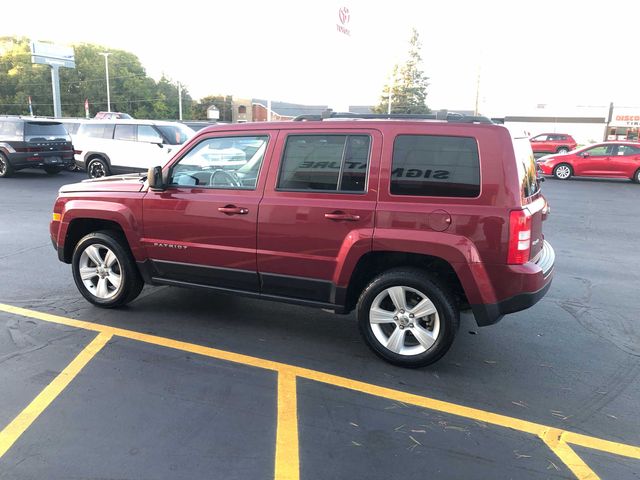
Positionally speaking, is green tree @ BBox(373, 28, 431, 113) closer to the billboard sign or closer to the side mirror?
the billboard sign

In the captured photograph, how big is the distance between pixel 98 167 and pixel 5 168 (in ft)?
10.2

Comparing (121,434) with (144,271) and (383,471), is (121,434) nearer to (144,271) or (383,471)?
(383,471)

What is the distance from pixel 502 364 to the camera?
3973 millimetres

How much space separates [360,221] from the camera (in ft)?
12.4

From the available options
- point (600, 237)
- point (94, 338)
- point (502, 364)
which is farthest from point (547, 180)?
point (94, 338)

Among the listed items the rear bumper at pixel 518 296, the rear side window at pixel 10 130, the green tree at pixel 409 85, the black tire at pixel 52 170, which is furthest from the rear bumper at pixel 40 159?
the green tree at pixel 409 85

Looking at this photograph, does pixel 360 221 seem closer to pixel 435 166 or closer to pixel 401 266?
pixel 401 266

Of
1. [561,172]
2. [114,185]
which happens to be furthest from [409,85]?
[114,185]

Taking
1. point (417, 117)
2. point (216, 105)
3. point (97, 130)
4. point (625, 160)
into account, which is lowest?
point (625, 160)

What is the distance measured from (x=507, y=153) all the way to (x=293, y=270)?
6.04 ft

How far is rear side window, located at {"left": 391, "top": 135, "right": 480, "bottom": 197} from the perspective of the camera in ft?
11.7

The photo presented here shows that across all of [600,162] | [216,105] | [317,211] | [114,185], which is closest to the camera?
[317,211]

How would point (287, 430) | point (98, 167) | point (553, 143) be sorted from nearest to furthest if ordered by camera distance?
1. point (287, 430)
2. point (98, 167)
3. point (553, 143)

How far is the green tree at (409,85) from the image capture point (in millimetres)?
65250
